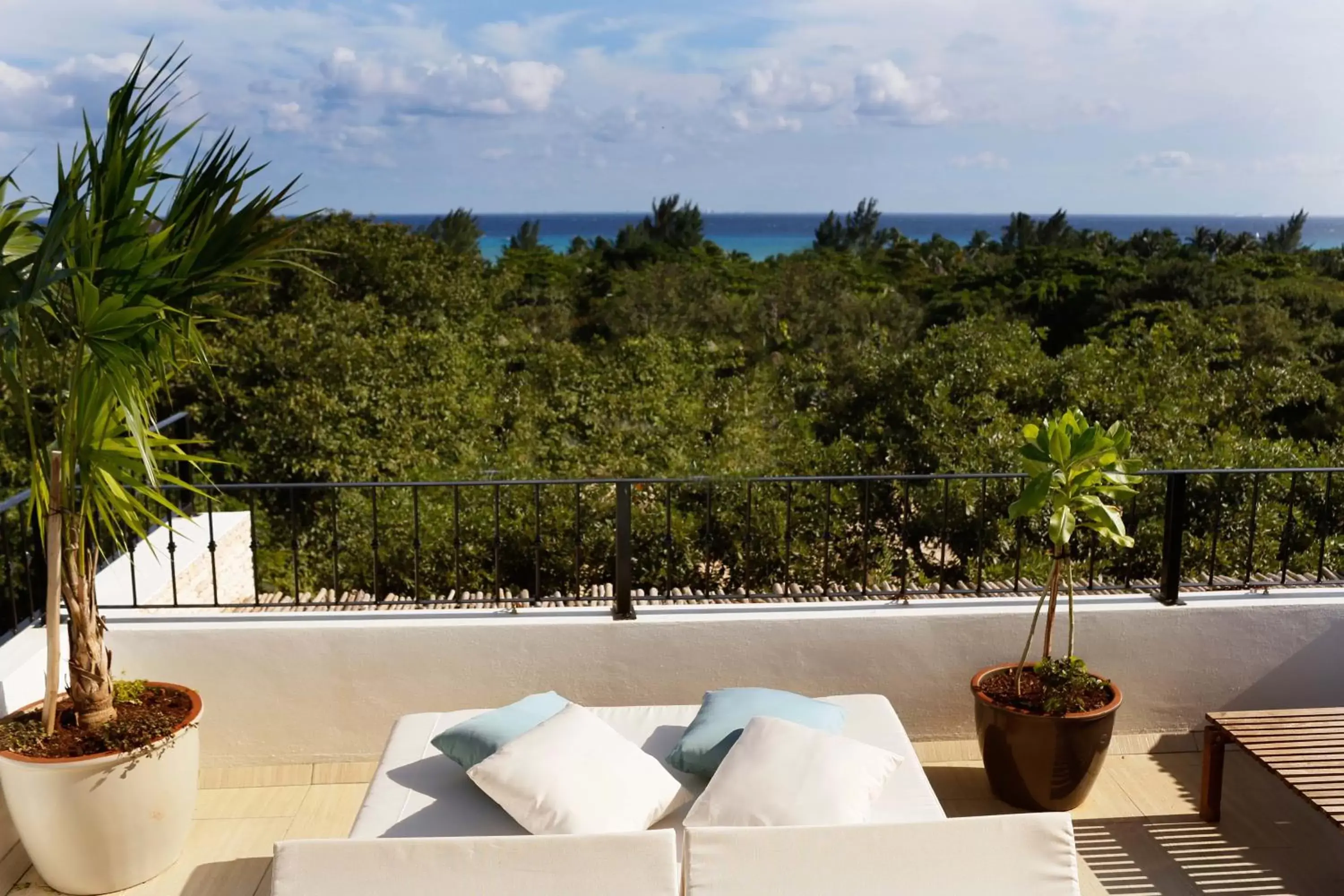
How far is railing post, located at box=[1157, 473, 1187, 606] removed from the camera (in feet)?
14.2

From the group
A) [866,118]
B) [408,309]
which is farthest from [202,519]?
[866,118]

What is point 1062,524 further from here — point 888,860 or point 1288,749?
point 888,860

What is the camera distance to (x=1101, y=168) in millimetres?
57781

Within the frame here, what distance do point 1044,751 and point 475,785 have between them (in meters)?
1.98

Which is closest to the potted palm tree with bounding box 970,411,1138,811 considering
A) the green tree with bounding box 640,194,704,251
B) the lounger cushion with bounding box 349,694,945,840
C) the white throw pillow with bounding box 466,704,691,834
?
the lounger cushion with bounding box 349,694,945,840

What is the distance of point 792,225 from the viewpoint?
5413 inches

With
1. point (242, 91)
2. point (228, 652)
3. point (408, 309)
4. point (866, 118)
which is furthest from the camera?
point (242, 91)

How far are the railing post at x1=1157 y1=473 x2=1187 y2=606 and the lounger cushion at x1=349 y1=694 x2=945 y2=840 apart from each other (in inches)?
55.7

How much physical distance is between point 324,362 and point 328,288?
4865mm

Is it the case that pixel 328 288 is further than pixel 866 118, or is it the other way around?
pixel 866 118

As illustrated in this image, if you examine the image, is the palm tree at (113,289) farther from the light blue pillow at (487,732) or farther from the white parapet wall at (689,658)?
the light blue pillow at (487,732)

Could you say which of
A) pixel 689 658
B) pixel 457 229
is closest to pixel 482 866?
pixel 689 658

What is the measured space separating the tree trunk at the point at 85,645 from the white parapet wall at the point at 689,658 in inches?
26.9

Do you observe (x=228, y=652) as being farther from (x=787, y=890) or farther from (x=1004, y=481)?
(x=1004, y=481)
